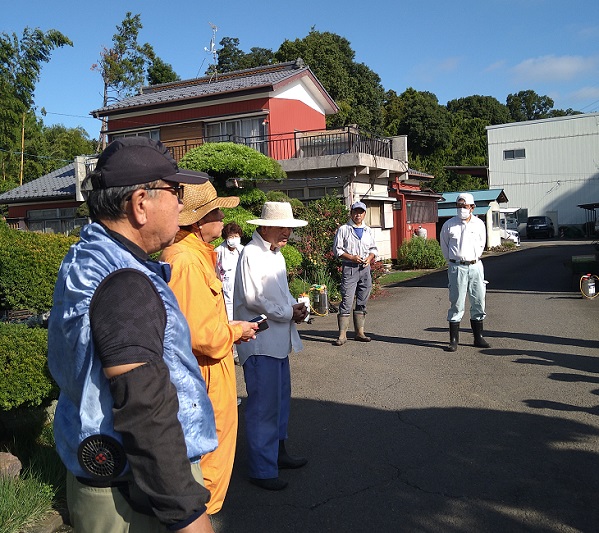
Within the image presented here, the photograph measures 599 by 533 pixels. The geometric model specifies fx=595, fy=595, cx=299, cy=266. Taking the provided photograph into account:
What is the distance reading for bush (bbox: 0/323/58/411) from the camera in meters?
4.12

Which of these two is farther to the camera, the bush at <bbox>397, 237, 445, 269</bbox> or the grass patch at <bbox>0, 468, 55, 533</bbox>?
the bush at <bbox>397, 237, 445, 269</bbox>

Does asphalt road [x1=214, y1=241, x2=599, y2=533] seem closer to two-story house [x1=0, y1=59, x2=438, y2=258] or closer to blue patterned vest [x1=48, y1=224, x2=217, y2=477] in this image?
blue patterned vest [x1=48, y1=224, x2=217, y2=477]

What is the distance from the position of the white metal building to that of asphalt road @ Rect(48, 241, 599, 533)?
42.7 m

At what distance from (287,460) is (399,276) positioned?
15964 mm

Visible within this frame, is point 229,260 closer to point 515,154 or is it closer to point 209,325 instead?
point 209,325

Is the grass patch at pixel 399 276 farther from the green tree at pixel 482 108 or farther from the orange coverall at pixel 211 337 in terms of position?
the green tree at pixel 482 108

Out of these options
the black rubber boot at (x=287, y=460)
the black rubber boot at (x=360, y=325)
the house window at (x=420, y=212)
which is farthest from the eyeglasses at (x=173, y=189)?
the house window at (x=420, y=212)

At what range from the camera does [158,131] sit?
24.9 meters

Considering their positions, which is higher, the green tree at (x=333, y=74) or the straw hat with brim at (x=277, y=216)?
the green tree at (x=333, y=74)

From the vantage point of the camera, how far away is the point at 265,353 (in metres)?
4.23

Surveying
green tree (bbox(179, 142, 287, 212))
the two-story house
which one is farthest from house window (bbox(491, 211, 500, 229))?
green tree (bbox(179, 142, 287, 212))

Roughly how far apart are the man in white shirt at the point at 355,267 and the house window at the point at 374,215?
42.0ft

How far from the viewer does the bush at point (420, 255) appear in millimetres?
22953

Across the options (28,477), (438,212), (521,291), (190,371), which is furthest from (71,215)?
(190,371)
